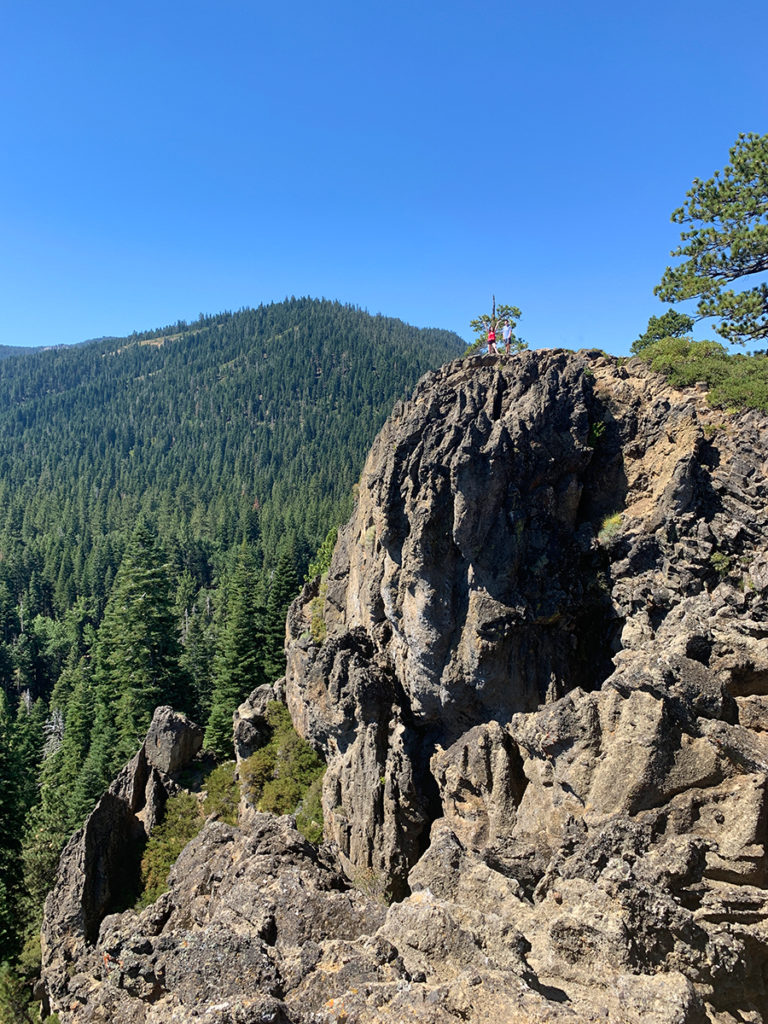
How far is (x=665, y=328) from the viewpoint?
2906cm

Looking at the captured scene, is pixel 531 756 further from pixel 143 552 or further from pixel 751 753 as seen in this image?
pixel 143 552

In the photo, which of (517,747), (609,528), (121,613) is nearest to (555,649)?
A: (517,747)

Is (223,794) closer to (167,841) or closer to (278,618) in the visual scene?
(167,841)

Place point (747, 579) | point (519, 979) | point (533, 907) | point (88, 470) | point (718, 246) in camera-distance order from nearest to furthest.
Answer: point (519, 979)
point (533, 907)
point (747, 579)
point (718, 246)
point (88, 470)

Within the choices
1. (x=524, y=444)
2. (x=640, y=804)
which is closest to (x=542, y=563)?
(x=524, y=444)

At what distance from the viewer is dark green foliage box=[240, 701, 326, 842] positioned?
86.0 ft

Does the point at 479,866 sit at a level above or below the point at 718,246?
below

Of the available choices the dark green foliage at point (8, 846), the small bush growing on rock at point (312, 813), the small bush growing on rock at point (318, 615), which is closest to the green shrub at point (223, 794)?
the small bush growing on rock at point (312, 813)

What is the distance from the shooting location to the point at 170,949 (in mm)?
10039

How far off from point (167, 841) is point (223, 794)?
3.06 m

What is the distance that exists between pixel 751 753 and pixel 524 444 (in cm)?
1338

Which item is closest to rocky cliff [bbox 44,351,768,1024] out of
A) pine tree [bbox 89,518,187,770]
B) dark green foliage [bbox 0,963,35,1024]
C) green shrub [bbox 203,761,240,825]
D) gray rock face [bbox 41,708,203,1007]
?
gray rock face [bbox 41,708,203,1007]

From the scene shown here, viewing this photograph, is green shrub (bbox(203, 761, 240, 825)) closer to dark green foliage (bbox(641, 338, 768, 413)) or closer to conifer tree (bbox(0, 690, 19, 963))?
conifer tree (bbox(0, 690, 19, 963))

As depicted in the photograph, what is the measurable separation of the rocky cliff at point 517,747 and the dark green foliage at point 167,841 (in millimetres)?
2740
